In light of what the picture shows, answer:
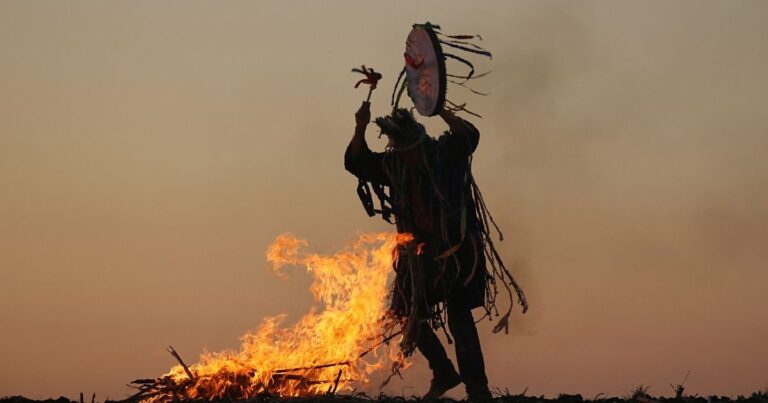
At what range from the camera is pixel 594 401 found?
10.3m

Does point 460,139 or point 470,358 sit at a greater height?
point 460,139

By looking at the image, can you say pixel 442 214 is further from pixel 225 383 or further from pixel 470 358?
pixel 225 383

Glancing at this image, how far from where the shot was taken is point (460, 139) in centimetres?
1126

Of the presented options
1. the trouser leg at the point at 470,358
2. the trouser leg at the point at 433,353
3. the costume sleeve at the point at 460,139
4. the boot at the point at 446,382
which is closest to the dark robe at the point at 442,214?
the costume sleeve at the point at 460,139

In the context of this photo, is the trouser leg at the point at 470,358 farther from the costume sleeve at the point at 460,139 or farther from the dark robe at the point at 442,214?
the costume sleeve at the point at 460,139

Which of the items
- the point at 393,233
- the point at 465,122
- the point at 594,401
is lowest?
the point at 594,401

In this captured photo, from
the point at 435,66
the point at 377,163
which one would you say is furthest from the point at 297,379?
the point at 435,66

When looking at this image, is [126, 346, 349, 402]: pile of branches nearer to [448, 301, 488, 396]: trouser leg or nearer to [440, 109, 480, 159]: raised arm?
[448, 301, 488, 396]: trouser leg

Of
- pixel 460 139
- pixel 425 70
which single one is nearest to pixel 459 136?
pixel 460 139

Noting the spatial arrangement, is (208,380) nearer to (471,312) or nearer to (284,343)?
(284,343)

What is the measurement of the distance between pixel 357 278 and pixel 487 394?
1.69 m

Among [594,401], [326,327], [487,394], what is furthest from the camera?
[326,327]

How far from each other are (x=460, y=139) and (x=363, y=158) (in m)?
0.92

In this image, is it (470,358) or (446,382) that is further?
(446,382)
